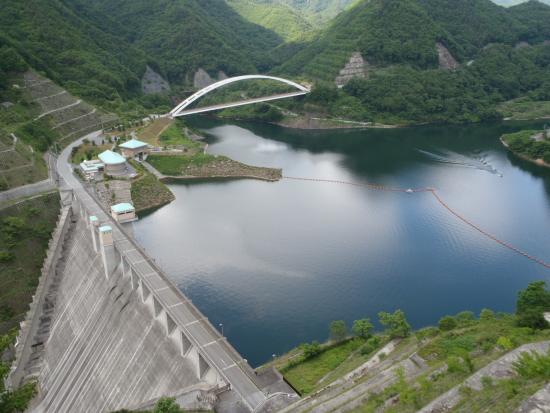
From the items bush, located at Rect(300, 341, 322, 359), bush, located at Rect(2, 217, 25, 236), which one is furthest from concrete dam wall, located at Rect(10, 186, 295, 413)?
bush, located at Rect(300, 341, 322, 359)

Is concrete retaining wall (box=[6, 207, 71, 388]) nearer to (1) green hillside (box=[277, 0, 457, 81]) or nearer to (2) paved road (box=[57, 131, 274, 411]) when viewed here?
(2) paved road (box=[57, 131, 274, 411])

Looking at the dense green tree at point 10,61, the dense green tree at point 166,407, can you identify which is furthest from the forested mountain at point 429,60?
the dense green tree at point 166,407

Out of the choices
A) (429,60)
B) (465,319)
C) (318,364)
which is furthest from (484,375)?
(429,60)

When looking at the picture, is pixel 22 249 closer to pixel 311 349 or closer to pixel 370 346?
pixel 311 349

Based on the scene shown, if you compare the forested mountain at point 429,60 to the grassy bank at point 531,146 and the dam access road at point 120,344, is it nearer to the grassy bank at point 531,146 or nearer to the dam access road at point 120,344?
the grassy bank at point 531,146

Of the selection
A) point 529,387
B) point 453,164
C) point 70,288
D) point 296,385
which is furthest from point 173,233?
point 453,164

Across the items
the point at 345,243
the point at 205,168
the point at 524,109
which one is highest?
the point at 524,109
